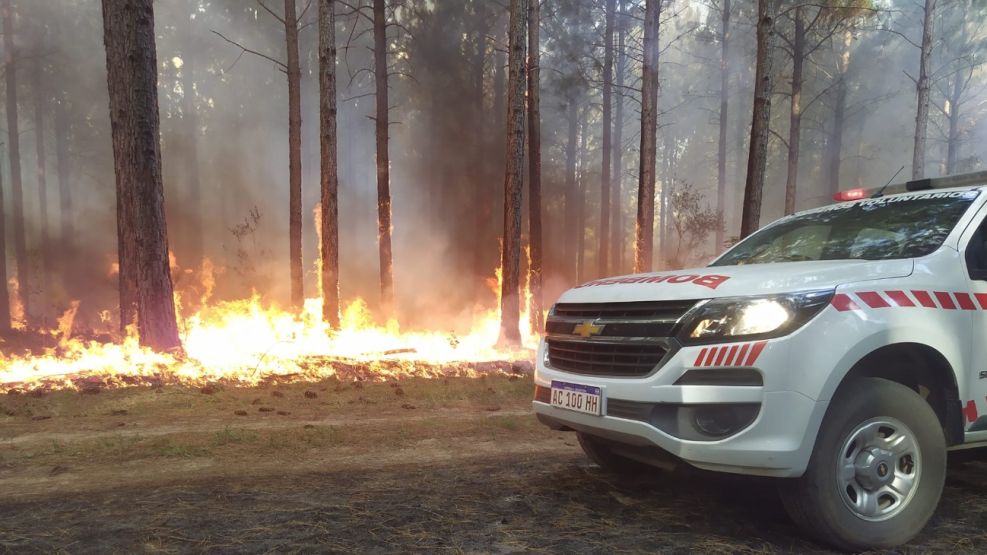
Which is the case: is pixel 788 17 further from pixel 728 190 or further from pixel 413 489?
pixel 728 190

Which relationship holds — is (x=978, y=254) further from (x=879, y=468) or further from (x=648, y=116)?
(x=648, y=116)

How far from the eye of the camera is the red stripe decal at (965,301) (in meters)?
3.29

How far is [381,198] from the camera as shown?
679 inches

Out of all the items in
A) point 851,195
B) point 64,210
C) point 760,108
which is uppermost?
point 760,108

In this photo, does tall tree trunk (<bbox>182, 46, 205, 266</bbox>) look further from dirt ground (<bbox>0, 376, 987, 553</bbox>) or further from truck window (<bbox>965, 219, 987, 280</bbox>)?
truck window (<bbox>965, 219, 987, 280</bbox>)


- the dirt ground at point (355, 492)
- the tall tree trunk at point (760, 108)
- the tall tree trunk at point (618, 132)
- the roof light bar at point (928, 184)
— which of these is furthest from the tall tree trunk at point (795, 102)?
the dirt ground at point (355, 492)

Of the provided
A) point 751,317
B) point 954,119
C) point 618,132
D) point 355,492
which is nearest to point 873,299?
point 751,317

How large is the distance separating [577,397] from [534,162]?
12647 mm

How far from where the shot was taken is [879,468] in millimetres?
3029

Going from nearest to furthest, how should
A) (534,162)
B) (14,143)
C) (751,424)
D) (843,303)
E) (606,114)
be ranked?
(751,424), (843,303), (534,162), (14,143), (606,114)

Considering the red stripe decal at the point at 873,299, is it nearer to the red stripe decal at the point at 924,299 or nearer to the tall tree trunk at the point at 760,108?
the red stripe decal at the point at 924,299

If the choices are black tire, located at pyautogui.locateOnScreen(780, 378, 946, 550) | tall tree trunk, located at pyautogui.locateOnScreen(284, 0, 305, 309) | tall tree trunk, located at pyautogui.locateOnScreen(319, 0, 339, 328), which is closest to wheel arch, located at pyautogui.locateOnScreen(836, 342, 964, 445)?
Result: black tire, located at pyautogui.locateOnScreen(780, 378, 946, 550)

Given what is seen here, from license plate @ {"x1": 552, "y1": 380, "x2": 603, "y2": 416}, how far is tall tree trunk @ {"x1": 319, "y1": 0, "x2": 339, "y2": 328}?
39.1 feet

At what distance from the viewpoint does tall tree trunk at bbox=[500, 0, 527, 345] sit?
512 inches
